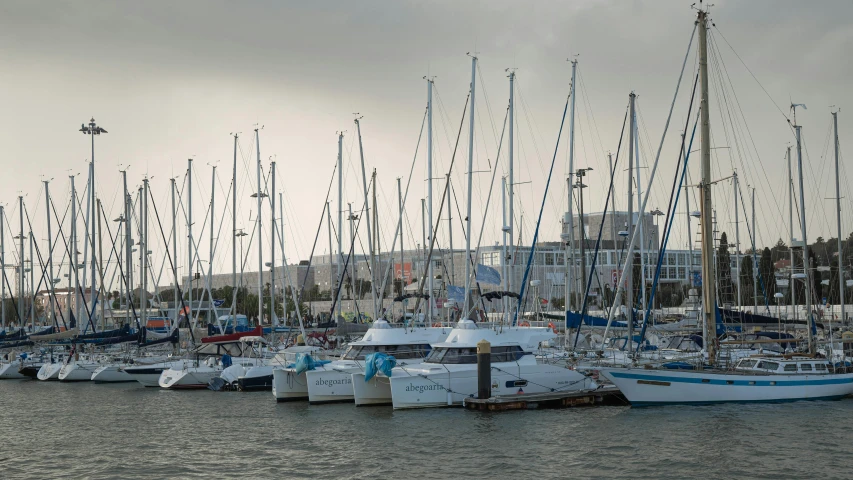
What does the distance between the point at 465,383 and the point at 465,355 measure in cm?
113

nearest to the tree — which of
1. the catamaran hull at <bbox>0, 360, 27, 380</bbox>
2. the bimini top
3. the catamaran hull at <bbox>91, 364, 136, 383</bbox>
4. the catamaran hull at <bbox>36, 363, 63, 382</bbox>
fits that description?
the bimini top

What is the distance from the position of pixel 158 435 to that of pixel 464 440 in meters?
11.1

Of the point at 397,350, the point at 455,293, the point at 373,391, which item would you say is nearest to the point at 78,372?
the point at 455,293

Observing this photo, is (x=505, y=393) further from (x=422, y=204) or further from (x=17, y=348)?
(x=17, y=348)

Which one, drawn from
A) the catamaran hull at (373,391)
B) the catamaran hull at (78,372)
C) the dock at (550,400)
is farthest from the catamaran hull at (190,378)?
the dock at (550,400)

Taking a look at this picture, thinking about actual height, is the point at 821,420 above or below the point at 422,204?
below

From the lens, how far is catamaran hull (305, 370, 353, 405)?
37.7 meters

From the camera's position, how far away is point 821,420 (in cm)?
3119

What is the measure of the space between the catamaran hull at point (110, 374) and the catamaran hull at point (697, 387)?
33.0m

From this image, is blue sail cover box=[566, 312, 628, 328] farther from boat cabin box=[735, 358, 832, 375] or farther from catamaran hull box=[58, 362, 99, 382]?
catamaran hull box=[58, 362, 99, 382]

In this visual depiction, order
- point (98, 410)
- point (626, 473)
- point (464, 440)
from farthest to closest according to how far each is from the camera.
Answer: point (98, 410)
point (464, 440)
point (626, 473)

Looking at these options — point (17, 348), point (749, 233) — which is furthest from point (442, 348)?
point (17, 348)

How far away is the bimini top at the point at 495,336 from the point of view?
35656 millimetres

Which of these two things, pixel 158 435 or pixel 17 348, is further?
pixel 17 348
